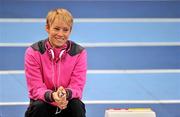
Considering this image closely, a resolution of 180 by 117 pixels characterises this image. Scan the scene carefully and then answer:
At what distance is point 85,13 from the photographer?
2889 millimetres

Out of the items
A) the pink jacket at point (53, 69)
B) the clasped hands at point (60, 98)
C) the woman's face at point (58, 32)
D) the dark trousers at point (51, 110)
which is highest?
the woman's face at point (58, 32)

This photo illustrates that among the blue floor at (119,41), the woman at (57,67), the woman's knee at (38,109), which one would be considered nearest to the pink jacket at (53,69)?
the woman at (57,67)

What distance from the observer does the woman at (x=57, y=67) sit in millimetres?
2012

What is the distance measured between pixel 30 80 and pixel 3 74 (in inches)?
31.1

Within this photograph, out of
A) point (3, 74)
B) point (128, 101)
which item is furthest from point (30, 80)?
point (128, 101)

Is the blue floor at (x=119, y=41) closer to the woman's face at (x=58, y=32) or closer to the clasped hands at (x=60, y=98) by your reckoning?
the woman's face at (x=58, y=32)

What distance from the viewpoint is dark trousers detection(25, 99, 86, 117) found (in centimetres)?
196

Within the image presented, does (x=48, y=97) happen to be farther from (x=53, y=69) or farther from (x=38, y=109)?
(x=53, y=69)

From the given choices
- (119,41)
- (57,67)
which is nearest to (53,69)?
(57,67)

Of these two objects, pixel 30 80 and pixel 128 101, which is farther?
pixel 128 101

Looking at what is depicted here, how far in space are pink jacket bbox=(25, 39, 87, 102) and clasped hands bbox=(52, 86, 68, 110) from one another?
122mm

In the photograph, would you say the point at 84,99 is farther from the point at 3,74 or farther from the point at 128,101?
the point at 3,74

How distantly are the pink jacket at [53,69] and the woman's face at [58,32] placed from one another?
4 centimetres

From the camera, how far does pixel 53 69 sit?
2121 millimetres
